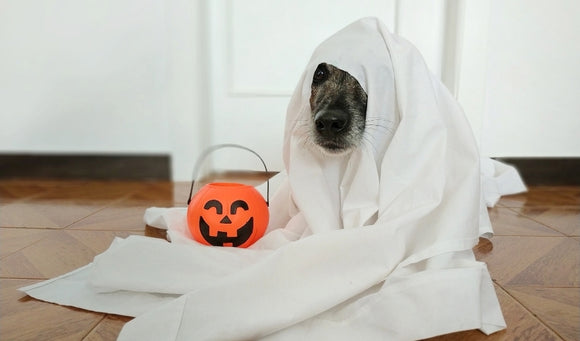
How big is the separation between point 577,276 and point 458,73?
150 cm

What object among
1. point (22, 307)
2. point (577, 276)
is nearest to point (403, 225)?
point (577, 276)

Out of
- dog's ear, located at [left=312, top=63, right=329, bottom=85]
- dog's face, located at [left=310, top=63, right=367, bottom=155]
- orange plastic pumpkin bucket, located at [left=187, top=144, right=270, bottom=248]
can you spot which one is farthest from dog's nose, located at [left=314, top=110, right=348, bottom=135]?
orange plastic pumpkin bucket, located at [left=187, top=144, right=270, bottom=248]

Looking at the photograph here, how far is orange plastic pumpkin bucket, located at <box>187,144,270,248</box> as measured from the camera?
1206mm

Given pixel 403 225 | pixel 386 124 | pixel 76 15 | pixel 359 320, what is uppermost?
pixel 76 15

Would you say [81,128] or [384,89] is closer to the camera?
[384,89]

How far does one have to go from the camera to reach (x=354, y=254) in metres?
0.88

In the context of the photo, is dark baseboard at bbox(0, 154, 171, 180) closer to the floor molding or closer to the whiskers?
the floor molding

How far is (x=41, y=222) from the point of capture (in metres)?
1.58

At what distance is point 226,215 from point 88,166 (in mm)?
1736

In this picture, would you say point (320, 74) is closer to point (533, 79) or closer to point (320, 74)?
point (320, 74)

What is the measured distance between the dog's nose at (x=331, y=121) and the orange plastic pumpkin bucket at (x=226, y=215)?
0.28 metres

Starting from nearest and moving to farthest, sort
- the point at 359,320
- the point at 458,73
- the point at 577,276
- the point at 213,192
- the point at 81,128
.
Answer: the point at 359,320, the point at 577,276, the point at 213,192, the point at 458,73, the point at 81,128

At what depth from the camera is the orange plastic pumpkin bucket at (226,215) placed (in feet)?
Answer: 3.96

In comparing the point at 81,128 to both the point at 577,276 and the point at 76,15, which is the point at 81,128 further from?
the point at 577,276
